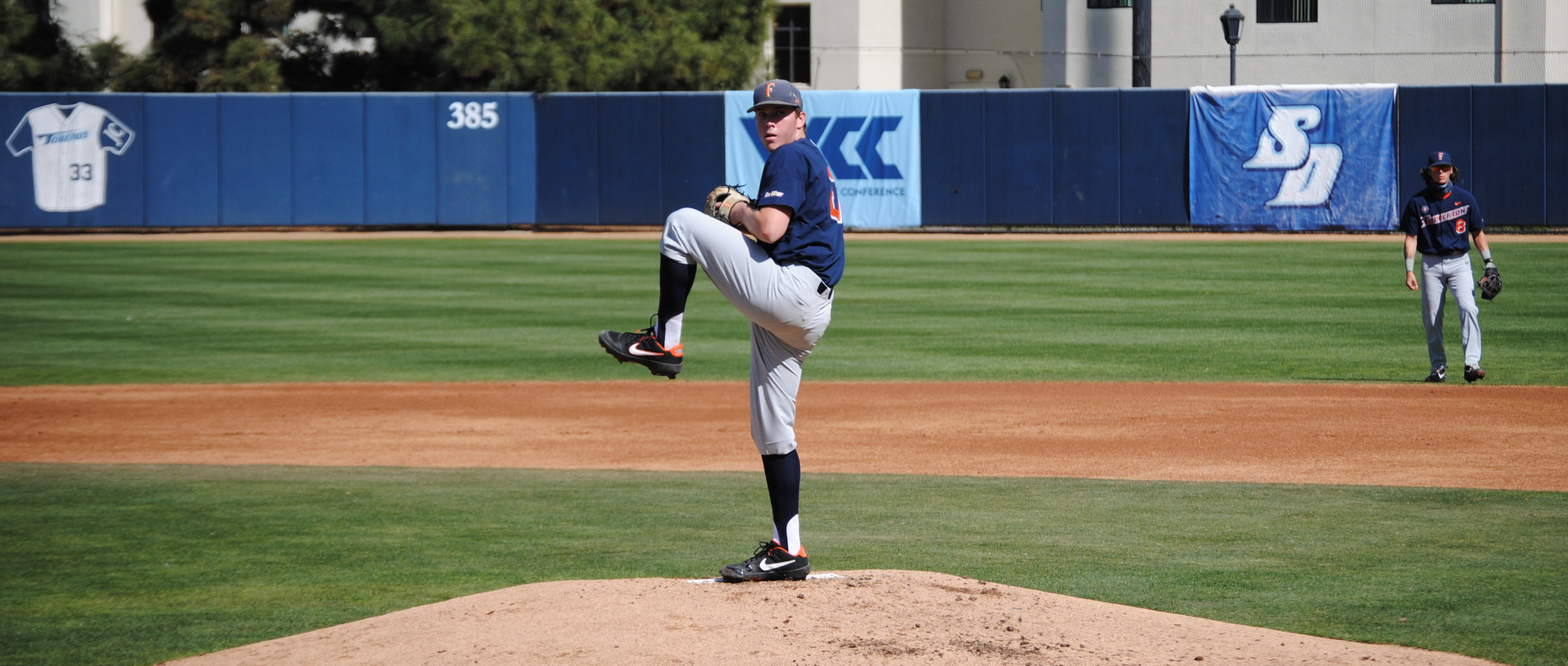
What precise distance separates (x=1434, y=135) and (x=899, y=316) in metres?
12.3

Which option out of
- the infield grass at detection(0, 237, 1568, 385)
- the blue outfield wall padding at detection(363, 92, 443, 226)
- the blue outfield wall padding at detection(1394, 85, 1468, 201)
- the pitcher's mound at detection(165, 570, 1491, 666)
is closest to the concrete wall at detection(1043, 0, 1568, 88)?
the blue outfield wall padding at detection(1394, 85, 1468, 201)

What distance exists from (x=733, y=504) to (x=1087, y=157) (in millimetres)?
19019

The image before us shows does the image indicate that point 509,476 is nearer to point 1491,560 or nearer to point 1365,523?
point 1365,523

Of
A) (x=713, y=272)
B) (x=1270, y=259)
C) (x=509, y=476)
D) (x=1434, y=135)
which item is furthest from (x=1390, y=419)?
(x=1434, y=135)

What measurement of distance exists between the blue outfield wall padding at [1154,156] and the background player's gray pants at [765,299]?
21.4 metres

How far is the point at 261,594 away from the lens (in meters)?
6.07

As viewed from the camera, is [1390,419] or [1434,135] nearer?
[1390,419]

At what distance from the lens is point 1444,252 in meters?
12.1

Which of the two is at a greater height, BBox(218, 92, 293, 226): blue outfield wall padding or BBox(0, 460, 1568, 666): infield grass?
BBox(218, 92, 293, 226): blue outfield wall padding

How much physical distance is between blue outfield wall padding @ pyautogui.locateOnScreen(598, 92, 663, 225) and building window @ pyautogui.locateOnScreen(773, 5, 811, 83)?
1201 centimetres

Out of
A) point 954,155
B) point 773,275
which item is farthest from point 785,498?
point 954,155

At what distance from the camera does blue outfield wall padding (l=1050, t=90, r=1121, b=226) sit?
25.7 metres

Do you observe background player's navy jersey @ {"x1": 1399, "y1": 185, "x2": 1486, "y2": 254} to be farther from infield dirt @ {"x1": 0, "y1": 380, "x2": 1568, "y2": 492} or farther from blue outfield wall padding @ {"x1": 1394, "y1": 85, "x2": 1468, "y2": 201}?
blue outfield wall padding @ {"x1": 1394, "y1": 85, "x2": 1468, "y2": 201}

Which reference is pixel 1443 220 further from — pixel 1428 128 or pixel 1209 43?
pixel 1209 43
